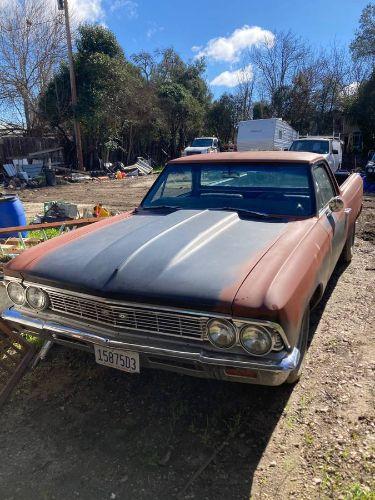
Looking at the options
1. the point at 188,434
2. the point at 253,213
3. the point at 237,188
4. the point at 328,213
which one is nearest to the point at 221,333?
the point at 188,434

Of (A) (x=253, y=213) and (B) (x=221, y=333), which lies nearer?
(B) (x=221, y=333)

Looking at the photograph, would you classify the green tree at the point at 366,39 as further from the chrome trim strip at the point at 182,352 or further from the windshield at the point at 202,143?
the chrome trim strip at the point at 182,352

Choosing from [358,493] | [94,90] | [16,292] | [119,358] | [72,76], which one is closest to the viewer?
[358,493]

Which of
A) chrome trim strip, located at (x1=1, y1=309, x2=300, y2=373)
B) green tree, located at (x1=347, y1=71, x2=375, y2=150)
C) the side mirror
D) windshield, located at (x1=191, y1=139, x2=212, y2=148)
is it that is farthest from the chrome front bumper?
green tree, located at (x1=347, y1=71, x2=375, y2=150)

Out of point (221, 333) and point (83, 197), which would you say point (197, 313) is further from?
point (83, 197)

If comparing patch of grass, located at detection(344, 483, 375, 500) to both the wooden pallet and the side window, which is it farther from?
the wooden pallet

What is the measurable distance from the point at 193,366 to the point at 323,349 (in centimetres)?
164

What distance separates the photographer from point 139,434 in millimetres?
2533

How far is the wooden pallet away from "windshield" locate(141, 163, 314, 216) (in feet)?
5.64

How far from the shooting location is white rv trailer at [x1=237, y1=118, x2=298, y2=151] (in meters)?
19.8

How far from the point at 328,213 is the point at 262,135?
17515 millimetres

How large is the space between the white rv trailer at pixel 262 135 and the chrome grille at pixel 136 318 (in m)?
18.4

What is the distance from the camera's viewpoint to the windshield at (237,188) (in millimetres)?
3410

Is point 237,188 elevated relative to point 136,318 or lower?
elevated
